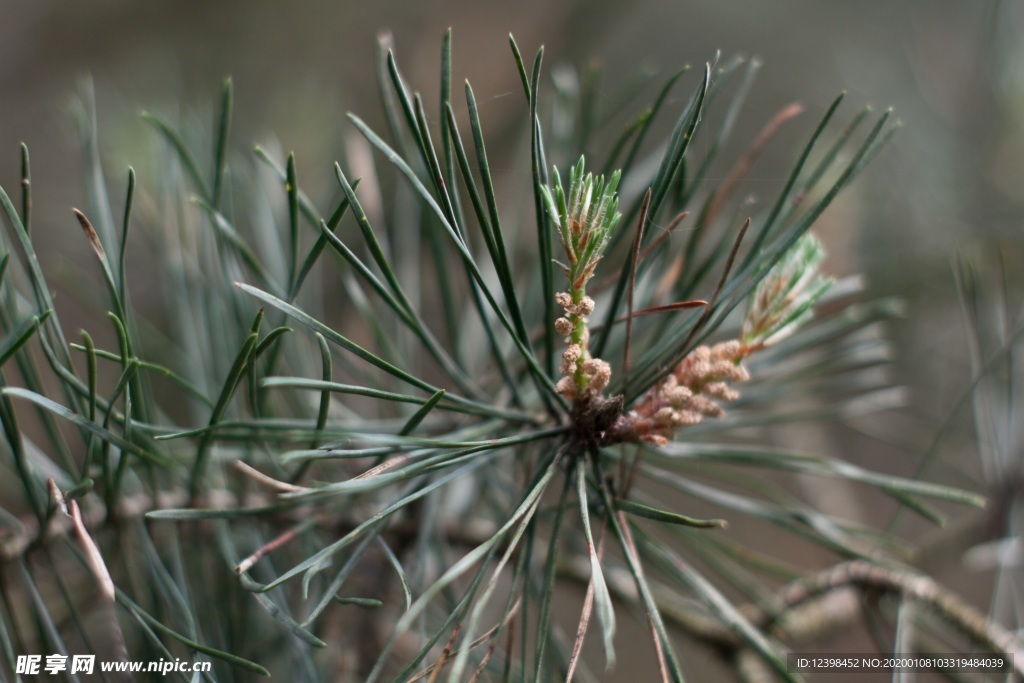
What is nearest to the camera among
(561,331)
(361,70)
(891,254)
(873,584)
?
(561,331)

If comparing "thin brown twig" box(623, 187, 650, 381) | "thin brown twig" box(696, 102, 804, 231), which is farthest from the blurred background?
"thin brown twig" box(623, 187, 650, 381)

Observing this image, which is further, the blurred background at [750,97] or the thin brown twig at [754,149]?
the blurred background at [750,97]

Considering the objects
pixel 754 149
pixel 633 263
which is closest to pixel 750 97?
pixel 754 149

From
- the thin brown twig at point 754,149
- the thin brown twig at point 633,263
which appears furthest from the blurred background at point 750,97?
the thin brown twig at point 633,263

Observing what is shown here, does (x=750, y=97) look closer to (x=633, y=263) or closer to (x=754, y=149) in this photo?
(x=754, y=149)

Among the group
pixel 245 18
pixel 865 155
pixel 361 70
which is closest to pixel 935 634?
pixel 865 155

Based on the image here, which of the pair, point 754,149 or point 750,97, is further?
point 750,97

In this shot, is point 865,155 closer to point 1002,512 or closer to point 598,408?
point 598,408

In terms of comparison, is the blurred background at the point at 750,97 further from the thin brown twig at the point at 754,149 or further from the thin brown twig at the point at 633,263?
the thin brown twig at the point at 633,263
